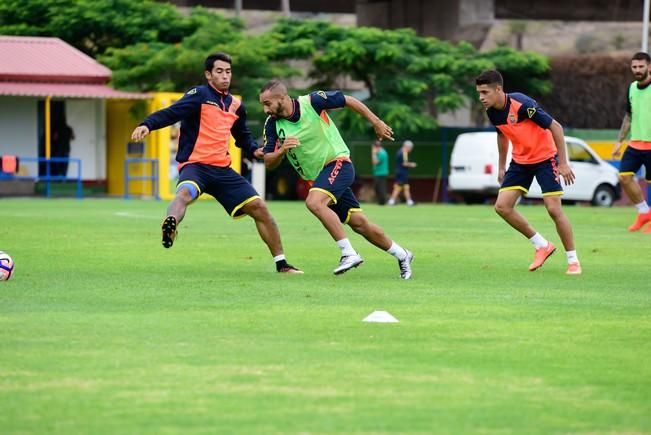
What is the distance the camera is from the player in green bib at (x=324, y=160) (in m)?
12.9

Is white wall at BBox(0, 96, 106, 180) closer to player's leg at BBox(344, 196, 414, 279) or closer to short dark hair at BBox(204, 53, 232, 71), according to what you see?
A: short dark hair at BBox(204, 53, 232, 71)

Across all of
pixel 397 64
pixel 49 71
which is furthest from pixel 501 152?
pixel 397 64

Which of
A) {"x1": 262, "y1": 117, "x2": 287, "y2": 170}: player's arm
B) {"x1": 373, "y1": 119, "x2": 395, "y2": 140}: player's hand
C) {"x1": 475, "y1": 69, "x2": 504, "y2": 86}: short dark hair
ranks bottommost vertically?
{"x1": 262, "y1": 117, "x2": 287, "y2": 170}: player's arm

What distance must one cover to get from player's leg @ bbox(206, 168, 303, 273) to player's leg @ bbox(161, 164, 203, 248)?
23 cm

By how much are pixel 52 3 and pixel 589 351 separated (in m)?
35.9

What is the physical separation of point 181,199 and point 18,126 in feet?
85.7

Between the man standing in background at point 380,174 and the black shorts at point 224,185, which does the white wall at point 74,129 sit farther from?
the black shorts at point 224,185

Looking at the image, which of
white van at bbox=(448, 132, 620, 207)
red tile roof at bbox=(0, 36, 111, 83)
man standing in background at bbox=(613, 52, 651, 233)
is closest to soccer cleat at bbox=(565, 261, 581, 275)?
man standing in background at bbox=(613, 52, 651, 233)

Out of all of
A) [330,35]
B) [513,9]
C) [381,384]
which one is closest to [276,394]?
[381,384]

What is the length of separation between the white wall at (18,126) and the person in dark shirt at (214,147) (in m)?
25.3

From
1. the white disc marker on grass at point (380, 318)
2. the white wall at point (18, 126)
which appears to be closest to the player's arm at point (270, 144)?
the white disc marker on grass at point (380, 318)

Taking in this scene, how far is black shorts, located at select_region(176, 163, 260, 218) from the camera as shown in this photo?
43.8 ft

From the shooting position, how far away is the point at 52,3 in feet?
139

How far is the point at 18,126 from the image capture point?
3791 cm
